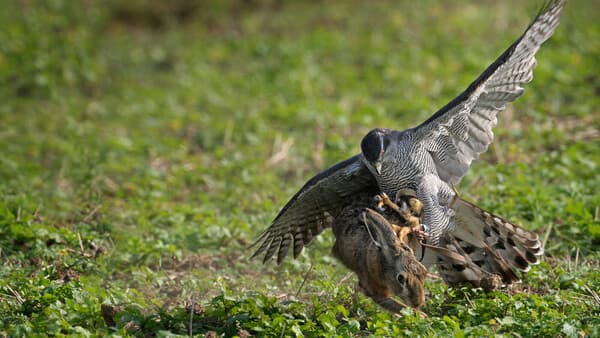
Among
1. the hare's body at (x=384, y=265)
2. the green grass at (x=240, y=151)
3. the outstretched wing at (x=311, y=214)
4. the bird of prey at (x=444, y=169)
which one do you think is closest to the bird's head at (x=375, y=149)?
the bird of prey at (x=444, y=169)

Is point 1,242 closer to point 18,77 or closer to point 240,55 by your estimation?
point 18,77

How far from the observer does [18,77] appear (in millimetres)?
10461

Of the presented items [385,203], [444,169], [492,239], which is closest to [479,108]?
[444,169]

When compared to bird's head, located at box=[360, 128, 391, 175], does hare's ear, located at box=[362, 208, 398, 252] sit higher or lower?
lower

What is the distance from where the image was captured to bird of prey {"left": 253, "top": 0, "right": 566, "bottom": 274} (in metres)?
5.56

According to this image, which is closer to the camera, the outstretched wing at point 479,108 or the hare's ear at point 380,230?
the hare's ear at point 380,230

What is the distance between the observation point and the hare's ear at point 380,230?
4938 mm

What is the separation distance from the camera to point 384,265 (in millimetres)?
4988

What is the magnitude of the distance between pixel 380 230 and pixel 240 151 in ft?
13.5

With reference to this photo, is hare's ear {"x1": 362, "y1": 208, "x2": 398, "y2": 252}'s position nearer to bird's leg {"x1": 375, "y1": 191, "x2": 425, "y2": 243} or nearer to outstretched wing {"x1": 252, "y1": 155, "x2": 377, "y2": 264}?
bird's leg {"x1": 375, "y1": 191, "x2": 425, "y2": 243}

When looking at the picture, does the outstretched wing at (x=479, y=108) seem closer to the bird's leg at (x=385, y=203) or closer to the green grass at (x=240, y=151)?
the bird's leg at (x=385, y=203)

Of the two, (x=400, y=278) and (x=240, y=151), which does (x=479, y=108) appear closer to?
(x=400, y=278)

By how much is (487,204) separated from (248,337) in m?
2.96

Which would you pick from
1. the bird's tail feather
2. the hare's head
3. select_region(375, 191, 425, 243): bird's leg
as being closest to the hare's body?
the hare's head
